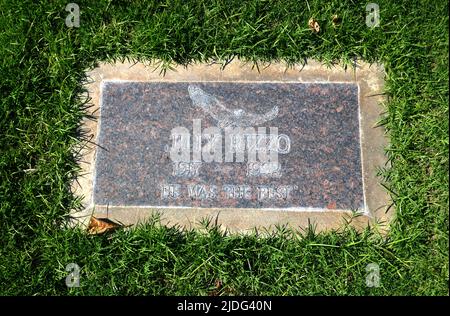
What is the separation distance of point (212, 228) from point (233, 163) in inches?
16.3

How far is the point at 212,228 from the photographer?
2.94 meters

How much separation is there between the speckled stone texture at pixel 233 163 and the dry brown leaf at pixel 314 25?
1.23 feet

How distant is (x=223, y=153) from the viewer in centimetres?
303

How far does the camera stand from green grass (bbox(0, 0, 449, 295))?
2859mm

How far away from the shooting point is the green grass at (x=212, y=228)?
9.38 feet

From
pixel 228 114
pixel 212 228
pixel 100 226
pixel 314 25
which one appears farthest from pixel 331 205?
pixel 100 226

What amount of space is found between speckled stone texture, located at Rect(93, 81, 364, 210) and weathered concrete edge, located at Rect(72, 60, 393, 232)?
0.14 ft

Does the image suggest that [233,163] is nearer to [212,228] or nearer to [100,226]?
[212,228]

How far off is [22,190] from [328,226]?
6.12 feet

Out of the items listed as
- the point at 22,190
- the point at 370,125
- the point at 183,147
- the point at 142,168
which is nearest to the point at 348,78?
the point at 370,125

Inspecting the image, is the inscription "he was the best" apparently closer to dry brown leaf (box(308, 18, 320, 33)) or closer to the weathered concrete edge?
the weathered concrete edge

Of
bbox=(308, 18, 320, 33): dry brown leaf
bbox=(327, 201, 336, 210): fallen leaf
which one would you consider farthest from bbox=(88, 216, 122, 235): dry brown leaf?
bbox=(308, 18, 320, 33): dry brown leaf

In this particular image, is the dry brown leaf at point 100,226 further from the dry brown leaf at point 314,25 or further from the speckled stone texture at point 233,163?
the dry brown leaf at point 314,25
